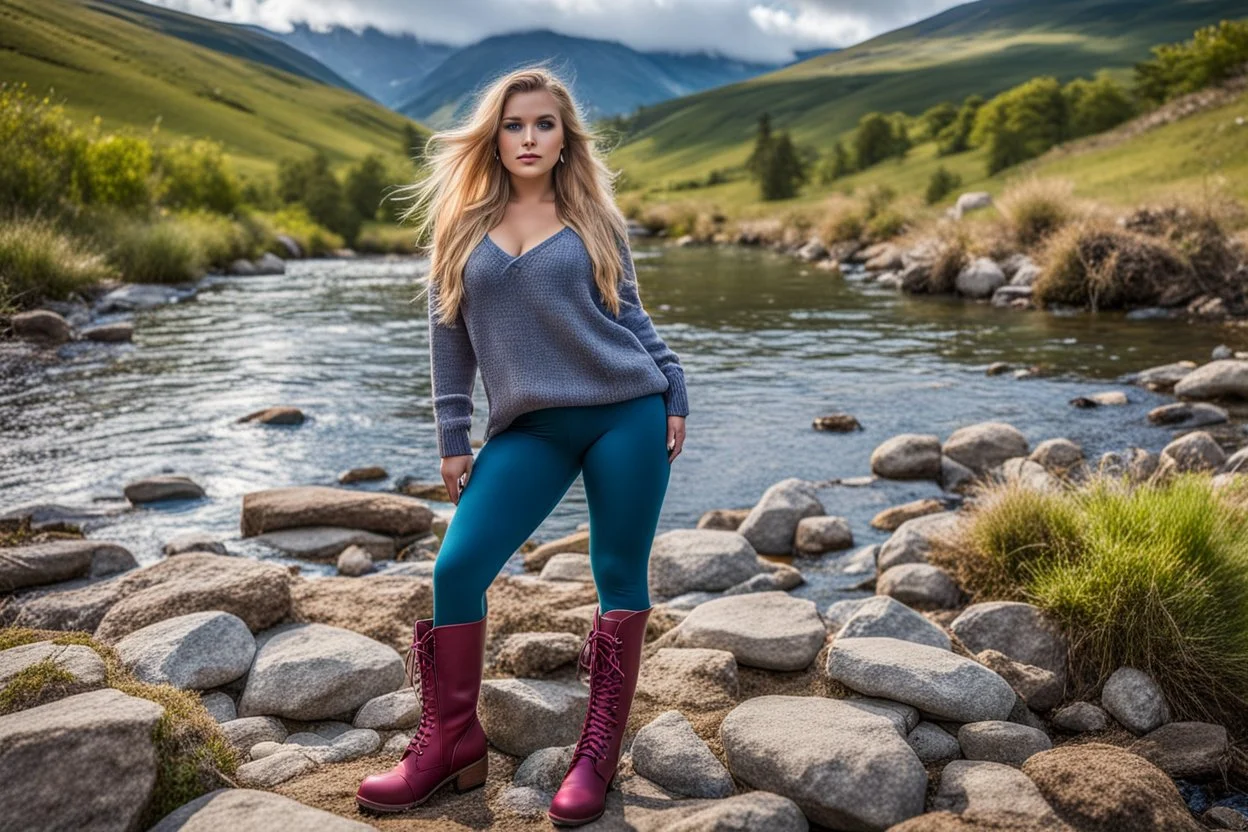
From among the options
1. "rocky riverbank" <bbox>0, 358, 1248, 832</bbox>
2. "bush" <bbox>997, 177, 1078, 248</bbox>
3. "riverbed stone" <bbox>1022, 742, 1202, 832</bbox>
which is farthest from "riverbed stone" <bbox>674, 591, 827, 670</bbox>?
"bush" <bbox>997, 177, 1078, 248</bbox>

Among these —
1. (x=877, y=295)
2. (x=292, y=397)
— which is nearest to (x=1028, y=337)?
(x=877, y=295)

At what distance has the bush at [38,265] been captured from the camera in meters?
19.9

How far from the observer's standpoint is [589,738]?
12.4 feet

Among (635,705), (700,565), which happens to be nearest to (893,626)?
(635,705)

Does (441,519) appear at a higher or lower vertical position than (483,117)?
lower

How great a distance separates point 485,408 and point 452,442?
11257 millimetres

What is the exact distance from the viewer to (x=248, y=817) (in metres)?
3.11

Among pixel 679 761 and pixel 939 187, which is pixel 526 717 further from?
pixel 939 187

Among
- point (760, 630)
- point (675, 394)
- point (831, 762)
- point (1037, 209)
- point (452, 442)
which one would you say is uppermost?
point (1037, 209)

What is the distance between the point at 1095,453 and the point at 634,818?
392 inches

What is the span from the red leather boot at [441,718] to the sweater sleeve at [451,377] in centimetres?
75

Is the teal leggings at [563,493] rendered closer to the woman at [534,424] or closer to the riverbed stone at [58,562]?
the woman at [534,424]

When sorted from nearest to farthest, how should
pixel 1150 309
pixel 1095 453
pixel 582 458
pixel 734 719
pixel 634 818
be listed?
pixel 634 818, pixel 582 458, pixel 734 719, pixel 1095 453, pixel 1150 309

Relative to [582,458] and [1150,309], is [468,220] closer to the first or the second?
[582,458]
